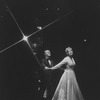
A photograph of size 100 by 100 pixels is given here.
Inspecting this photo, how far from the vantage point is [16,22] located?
394cm

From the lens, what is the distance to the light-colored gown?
3.89m

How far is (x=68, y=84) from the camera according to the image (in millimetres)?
3920

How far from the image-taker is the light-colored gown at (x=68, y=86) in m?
3.89

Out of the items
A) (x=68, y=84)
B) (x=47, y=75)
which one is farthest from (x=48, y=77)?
(x=68, y=84)

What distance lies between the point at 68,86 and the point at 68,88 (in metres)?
0.02

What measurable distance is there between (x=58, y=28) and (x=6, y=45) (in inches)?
25.6

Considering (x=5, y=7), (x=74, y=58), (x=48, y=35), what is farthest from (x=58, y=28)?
(x=5, y=7)

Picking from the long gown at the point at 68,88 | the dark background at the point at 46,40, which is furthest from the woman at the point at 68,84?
the dark background at the point at 46,40

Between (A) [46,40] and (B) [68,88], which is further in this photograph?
(A) [46,40]

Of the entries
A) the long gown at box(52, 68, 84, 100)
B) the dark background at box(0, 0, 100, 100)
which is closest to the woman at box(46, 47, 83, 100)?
the long gown at box(52, 68, 84, 100)

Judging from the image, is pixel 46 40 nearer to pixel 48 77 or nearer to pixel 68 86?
pixel 48 77

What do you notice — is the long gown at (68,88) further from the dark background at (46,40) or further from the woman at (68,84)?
the dark background at (46,40)

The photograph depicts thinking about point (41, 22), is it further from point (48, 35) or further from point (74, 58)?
point (74, 58)

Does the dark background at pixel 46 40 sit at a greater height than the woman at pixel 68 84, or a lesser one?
greater
